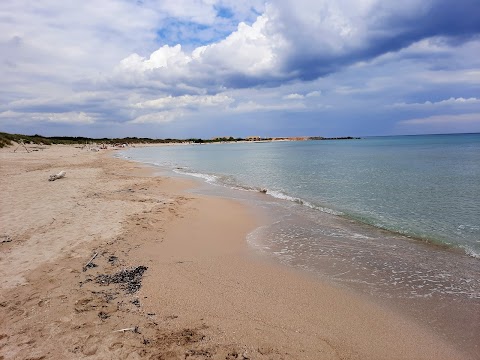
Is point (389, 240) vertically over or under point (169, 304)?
under

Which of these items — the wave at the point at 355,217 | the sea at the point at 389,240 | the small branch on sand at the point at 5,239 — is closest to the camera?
the sea at the point at 389,240

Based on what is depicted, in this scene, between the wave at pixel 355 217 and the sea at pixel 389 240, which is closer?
the sea at pixel 389 240

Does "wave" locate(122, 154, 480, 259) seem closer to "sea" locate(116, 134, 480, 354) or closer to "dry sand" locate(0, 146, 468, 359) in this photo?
"sea" locate(116, 134, 480, 354)

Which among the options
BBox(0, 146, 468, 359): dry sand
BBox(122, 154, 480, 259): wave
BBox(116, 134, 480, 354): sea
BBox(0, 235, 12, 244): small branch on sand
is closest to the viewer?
BBox(0, 146, 468, 359): dry sand

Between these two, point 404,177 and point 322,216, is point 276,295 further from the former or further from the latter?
point 404,177

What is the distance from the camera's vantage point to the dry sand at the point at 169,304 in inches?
171

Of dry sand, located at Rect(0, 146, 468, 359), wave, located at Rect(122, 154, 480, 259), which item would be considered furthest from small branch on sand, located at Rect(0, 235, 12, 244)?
wave, located at Rect(122, 154, 480, 259)

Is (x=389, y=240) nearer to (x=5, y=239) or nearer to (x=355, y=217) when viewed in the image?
(x=355, y=217)

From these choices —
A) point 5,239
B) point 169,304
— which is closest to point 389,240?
point 169,304

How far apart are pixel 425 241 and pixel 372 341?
6.51m

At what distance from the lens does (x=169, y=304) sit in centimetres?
548

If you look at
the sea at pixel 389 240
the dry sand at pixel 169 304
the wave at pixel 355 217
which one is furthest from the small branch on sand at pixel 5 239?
the wave at pixel 355 217

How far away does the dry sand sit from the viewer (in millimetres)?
4352

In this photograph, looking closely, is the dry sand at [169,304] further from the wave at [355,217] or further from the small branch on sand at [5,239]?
the wave at [355,217]
